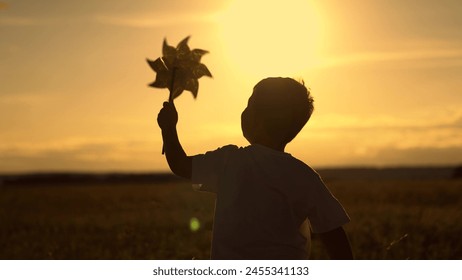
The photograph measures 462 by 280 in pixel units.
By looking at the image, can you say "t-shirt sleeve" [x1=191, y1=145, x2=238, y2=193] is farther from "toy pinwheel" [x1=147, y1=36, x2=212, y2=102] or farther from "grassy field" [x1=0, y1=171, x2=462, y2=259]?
"grassy field" [x1=0, y1=171, x2=462, y2=259]

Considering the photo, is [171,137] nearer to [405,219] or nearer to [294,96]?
[294,96]

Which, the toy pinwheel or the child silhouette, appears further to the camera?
the toy pinwheel

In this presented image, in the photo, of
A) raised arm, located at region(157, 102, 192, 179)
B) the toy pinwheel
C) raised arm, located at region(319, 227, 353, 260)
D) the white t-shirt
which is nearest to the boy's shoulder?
the white t-shirt

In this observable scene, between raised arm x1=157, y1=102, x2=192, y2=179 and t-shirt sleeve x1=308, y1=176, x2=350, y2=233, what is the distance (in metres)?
0.56

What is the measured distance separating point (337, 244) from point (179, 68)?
1.19 metres

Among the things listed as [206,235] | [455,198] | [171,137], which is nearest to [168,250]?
[206,235]

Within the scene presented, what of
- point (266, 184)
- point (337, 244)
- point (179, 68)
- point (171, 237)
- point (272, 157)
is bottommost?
point (171, 237)

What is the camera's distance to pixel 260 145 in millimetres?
3609

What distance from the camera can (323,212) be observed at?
3.52m

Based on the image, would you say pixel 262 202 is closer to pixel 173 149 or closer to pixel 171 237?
pixel 173 149

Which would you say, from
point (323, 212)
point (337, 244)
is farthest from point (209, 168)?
point (337, 244)

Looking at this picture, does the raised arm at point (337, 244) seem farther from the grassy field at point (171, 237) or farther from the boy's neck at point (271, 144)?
the grassy field at point (171, 237)

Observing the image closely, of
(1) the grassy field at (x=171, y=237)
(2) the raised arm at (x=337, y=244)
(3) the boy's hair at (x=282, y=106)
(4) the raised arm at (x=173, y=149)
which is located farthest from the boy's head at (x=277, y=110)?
(1) the grassy field at (x=171, y=237)

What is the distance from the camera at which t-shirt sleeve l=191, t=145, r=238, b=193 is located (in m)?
3.56
